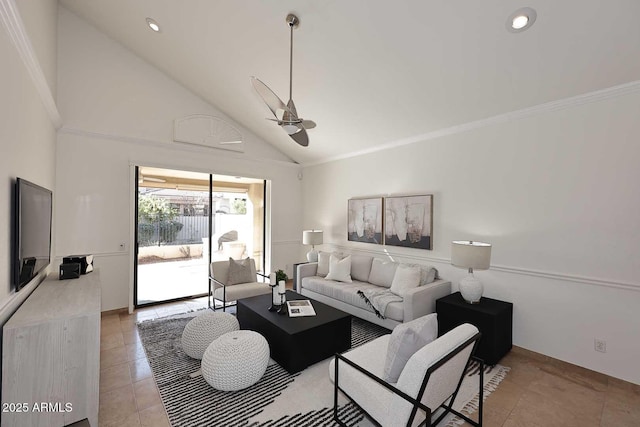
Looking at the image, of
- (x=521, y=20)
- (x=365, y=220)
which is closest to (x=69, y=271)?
(x=365, y=220)

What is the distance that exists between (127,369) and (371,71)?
4.05 meters

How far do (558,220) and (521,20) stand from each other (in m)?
1.96

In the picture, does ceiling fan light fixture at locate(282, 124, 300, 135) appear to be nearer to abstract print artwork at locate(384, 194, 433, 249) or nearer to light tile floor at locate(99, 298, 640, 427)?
abstract print artwork at locate(384, 194, 433, 249)

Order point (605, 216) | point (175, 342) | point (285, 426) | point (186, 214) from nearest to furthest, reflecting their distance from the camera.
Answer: point (285, 426) → point (605, 216) → point (175, 342) → point (186, 214)

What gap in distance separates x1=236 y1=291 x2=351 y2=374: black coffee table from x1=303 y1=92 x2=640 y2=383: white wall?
1818 millimetres

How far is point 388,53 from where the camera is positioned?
2895 millimetres

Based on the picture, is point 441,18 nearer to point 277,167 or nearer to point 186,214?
point 277,167

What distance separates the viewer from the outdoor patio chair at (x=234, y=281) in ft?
13.6

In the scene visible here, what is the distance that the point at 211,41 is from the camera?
357cm

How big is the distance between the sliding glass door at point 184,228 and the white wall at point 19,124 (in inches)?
62.4

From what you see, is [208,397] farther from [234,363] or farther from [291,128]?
[291,128]

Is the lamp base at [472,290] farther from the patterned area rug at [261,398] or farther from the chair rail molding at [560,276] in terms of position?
the patterned area rug at [261,398]

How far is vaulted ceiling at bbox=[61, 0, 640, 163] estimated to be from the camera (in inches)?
89.9

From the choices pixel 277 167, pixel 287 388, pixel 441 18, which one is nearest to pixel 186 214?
pixel 277 167
